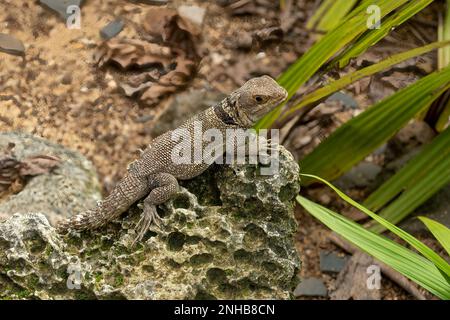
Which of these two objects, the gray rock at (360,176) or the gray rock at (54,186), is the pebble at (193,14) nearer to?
the gray rock at (54,186)

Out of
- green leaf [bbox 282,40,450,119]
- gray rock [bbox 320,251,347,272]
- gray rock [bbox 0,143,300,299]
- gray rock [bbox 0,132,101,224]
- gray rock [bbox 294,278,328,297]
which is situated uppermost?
green leaf [bbox 282,40,450,119]

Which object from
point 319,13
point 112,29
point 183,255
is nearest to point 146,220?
point 183,255

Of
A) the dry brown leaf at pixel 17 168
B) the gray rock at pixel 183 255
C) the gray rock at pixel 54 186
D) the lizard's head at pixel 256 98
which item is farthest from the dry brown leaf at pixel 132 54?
the gray rock at pixel 183 255

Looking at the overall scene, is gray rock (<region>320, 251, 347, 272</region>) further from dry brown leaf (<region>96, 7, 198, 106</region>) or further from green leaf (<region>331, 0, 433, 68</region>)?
dry brown leaf (<region>96, 7, 198, 106</region>)

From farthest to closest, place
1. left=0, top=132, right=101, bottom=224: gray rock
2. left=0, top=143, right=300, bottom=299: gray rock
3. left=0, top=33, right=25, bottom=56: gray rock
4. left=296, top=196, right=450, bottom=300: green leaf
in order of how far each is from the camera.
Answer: left=0, top=33, right=25, bottom=56: gray rock < left=0, top=132, right=101, bottom=224: gray rock < left=296, top=196, right=450, bottom=300: green leaf < left=0, top=143, right=300, bottom=299: gray rock

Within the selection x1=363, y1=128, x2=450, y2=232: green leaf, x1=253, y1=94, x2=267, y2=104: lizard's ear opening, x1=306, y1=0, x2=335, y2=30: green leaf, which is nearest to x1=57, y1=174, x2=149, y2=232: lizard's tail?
x1=253, y1=94, x2=267, y2=104: lizard's ear opening

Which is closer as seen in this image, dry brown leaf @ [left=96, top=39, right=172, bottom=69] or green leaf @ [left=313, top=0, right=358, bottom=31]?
green leaf @ [left=313, top=0, right=358, bottom=31]

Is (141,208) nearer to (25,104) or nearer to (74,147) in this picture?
(74,147)
